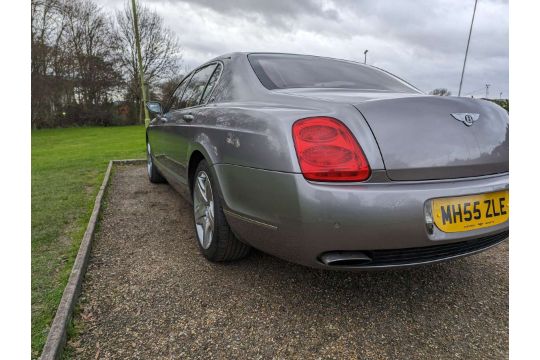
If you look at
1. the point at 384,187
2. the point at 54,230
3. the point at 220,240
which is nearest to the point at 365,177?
the point at 384,187

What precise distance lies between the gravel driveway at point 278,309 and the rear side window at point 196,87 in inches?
52.2

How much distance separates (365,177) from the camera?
156cm

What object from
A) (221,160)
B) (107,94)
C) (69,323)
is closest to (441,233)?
(221,160)

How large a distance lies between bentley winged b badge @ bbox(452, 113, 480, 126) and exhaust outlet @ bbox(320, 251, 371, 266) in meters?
0.81

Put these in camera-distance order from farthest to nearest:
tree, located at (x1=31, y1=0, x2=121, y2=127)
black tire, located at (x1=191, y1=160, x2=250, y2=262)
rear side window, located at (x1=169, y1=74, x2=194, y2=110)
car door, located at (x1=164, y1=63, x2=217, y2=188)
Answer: tree, located at (x1=31, y1=0, x2=121, y2=127) → rear side window, located at (x1=169, y1=74, x2=194, y2=110) → car door, located at (x1=164, y1=63, x2=217, y2=188) → black tire, located at (x1=191, y1=160, x2=250, y2=262)

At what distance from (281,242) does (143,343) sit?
83 centimetres

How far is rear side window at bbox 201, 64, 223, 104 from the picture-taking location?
276 centimetres

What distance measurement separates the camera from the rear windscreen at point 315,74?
2.32 meters

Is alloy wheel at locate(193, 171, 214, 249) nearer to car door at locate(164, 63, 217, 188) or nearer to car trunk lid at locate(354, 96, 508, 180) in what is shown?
car door at locate(164, 63, 217, 188)

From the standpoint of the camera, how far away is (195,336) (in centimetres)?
176

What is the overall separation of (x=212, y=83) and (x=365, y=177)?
171 cm

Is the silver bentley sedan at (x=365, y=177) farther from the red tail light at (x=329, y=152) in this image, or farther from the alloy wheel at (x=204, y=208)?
the alloy wheel at (x=204, y=208)

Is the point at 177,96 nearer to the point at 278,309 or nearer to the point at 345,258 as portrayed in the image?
the point at 278,309

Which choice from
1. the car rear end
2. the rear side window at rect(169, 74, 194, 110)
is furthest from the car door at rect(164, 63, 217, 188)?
the car rear end
